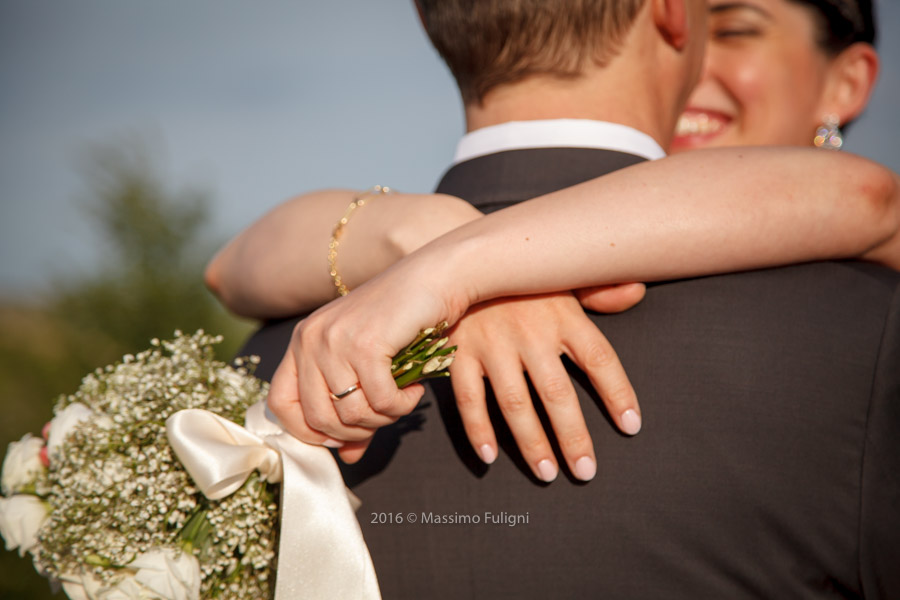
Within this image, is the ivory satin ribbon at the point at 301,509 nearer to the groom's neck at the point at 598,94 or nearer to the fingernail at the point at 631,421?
the fingernail at the point at 631,421

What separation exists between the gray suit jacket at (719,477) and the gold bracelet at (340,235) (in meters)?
0.52

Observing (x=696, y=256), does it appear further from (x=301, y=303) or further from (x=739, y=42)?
(x=739, y=42)

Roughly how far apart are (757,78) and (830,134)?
2.39ft

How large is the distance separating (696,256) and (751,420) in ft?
1.08

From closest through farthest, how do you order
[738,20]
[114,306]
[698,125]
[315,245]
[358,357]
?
[358,357] < [315,245] < [738,20] < [698,125] < [114,306]

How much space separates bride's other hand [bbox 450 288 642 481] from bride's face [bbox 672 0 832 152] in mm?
2484

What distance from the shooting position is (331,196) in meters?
2.09

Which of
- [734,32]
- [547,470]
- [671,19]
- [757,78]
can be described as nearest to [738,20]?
[734,32]

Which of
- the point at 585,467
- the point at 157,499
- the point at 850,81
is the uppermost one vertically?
the point at 157,499

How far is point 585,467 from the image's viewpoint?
150 cm

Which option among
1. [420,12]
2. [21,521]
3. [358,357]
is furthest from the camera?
[420,12]

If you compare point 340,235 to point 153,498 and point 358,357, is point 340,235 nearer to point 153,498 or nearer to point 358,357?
point 358,357

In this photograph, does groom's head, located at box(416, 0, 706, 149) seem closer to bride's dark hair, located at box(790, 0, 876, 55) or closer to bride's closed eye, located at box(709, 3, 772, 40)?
bride's closed eye, located at box(709, 3, 772, 40)

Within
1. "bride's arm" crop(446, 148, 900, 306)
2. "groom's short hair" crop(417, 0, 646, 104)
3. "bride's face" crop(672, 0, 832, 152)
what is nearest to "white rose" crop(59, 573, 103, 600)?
"bride's arm" crop(446, 148, 900, 306)
